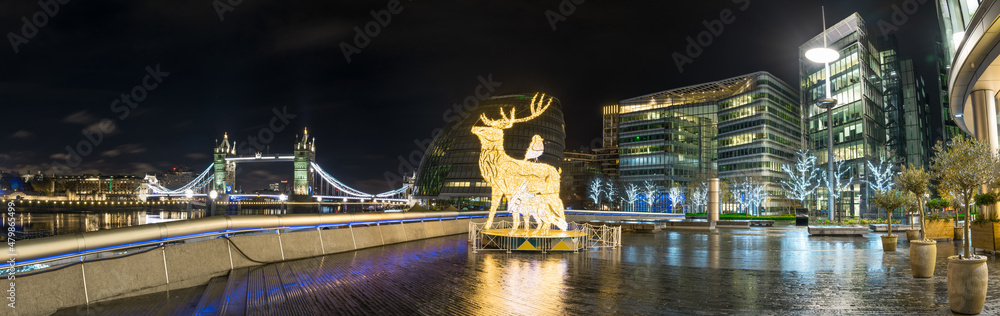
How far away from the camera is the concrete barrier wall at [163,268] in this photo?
7.88 m

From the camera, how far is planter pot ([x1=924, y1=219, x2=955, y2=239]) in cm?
2566

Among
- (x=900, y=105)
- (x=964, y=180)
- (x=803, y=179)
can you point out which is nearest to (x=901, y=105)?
(x=900, y=105)

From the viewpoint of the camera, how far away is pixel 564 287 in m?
11.1

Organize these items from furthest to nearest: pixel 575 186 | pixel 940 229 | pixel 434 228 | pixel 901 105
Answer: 1. pixel 575 186
2. pixel 901 105
3. pixel 434 228
4. pixel 940 229

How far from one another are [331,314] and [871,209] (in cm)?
8909

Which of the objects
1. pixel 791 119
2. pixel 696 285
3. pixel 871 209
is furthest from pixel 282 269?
pixel 791 119

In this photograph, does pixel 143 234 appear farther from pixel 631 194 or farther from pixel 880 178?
pixel 631 194

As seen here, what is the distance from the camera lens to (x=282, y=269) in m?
13.1

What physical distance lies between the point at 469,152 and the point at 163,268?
310 feet

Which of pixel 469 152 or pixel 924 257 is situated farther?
pixel 469 152

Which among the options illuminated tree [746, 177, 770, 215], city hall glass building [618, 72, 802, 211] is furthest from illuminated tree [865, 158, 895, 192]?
city hall glass building [618, 72, 802, 211]

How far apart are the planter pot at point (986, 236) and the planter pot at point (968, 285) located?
12.8m

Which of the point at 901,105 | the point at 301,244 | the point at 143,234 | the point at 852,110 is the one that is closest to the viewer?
the point at 143,234

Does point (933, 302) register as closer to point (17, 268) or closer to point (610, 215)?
point (17, 268)
